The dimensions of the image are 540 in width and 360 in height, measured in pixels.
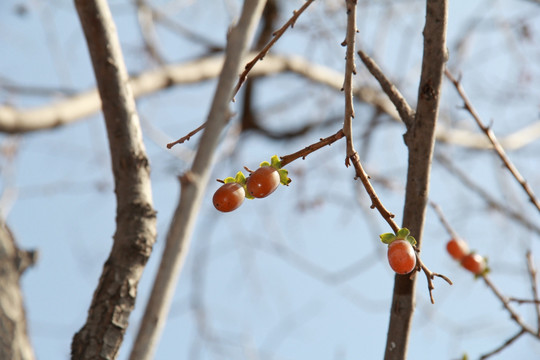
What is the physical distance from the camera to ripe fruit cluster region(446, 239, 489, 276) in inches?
42.1

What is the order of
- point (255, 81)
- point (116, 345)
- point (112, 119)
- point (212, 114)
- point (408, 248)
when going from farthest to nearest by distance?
1. point (255, 81)
2. point (112, 119)
3. point (116, 345)
4. point (212, 114)
5. point (408, 248)

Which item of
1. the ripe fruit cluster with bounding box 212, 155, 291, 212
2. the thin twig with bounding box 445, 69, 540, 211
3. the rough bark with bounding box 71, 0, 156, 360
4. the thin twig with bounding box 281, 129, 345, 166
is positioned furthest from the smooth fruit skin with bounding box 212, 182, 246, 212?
the thin twig with bounding box 445, 69, 540, 211

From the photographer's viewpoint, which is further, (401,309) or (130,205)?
(130,205)

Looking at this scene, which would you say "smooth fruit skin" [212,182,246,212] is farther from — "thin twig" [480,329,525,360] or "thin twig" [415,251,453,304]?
"thin twig" [480,329,525,360]

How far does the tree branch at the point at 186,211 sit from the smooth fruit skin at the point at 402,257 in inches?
10.3

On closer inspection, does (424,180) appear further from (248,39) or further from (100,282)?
(100,282)

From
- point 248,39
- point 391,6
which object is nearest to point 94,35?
point 248,39

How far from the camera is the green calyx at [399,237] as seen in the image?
0.64m

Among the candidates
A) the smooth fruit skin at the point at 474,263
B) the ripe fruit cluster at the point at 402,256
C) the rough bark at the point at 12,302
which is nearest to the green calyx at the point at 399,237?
the ripe fruit cluster at the point at 402,256

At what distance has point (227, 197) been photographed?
672 millimetres

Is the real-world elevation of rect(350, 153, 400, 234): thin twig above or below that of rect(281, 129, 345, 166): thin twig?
below

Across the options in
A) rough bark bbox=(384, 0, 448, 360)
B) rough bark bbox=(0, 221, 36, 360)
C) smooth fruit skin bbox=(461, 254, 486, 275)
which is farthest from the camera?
smooth fruit skin bbox=(461, 254, 486, 275)

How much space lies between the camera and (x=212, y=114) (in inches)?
28.8

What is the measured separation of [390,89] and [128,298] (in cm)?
52
